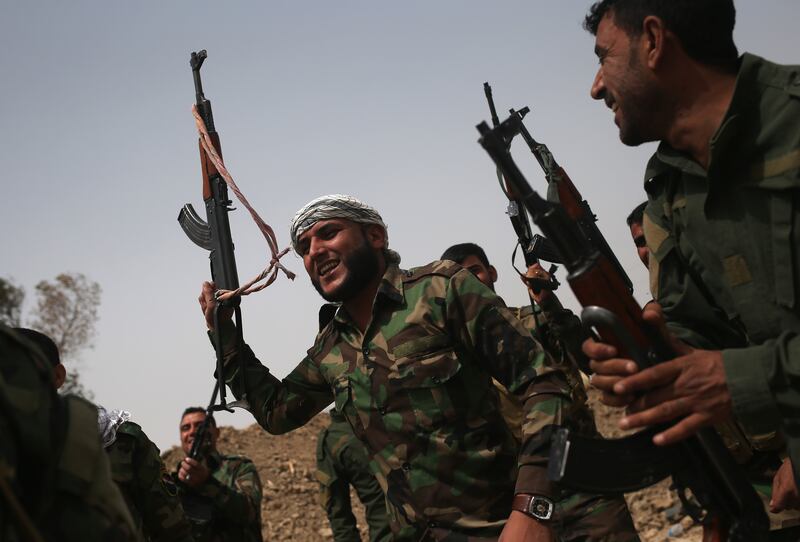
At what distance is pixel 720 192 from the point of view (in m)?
2.50

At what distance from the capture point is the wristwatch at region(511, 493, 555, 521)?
3.08 m

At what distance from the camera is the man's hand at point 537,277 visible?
495cm

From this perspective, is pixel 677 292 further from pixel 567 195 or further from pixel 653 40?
pixel 567 195

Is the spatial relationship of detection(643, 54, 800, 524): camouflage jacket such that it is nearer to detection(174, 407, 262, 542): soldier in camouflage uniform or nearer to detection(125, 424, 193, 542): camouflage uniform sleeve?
detection(125, 424, 193, 542): camouflage uniform sleeve

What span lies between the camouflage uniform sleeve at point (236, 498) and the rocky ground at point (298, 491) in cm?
498

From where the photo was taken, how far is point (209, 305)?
14.0 ft

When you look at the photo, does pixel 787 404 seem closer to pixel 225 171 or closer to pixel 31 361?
pixel 31 361

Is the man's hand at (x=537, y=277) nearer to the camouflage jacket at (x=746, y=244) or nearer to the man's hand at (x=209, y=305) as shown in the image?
the man's hand at (x=209, y=305)

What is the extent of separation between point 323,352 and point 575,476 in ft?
5.79

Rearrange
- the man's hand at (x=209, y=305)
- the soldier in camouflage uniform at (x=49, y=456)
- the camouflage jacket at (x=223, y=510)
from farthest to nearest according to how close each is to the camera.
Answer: the camouflage jacket at (x=223, y=510) → the man's hand at (x=209, y=305) → the soldier in camouflage uniform at (x=49, y=456)

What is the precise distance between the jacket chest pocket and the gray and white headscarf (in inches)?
28.0

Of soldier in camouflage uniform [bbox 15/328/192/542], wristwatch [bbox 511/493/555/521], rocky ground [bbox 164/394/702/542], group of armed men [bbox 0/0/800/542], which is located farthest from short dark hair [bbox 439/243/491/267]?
rocky ground [bbox 164/394/702/542]

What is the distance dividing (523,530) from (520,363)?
0.65 meters

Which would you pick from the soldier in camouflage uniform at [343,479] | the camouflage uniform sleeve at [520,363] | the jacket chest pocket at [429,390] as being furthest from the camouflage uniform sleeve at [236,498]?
the camouflage uniform sleeve at [520,363]
